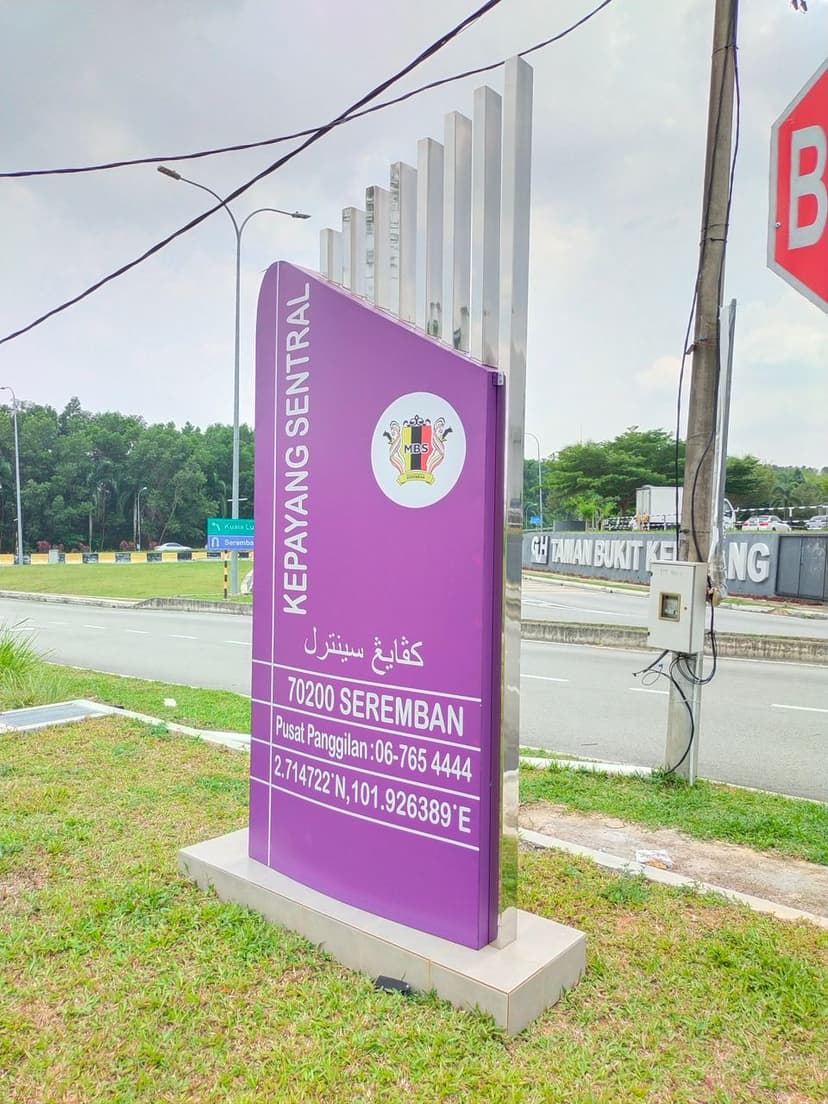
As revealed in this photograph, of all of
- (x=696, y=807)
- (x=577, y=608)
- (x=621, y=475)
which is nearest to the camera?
(x=696, y=807)

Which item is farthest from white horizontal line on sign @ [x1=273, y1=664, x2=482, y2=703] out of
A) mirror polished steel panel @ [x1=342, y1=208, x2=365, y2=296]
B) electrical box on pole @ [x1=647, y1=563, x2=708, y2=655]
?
electrical box on pole @ [x1=647, y1=563, x2=708, y2=655]

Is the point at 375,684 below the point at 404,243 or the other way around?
below

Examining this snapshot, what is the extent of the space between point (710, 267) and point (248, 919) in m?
4.82

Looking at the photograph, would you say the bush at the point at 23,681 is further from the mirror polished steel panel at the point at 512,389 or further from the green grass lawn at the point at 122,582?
the green grass lawn at the point at 122,582

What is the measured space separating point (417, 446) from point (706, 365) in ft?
10.3

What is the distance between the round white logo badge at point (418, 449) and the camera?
299cm

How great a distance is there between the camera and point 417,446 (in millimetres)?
3109

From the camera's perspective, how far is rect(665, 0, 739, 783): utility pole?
5340 mm

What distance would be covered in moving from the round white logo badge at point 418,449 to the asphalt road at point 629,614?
13015 millimetres

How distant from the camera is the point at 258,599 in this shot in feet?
12.7

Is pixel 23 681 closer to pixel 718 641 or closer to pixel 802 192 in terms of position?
pixel 802 192

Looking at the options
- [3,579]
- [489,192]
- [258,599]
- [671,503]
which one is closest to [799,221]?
[489,192]

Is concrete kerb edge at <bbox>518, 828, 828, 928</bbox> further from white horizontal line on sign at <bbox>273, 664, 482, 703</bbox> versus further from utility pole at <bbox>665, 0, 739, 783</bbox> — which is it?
white horizontal line on sign at <bbox>273, 664, 482, 703</bbox>

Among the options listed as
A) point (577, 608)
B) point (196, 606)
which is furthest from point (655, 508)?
point (196, 606)
